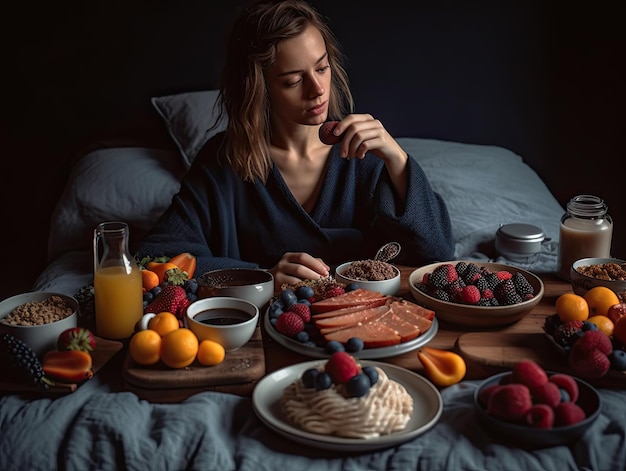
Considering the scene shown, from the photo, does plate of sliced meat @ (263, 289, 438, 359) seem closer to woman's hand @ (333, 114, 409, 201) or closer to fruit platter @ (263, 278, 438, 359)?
fruit platter @ (263, 278, 438, 359)

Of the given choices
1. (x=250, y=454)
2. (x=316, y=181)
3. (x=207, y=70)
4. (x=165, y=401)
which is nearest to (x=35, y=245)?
(x=207, y=70)

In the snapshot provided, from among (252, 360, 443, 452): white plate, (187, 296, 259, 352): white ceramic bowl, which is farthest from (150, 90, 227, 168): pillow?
(252, 360, 443, 452): white plate

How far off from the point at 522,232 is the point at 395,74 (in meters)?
1.15

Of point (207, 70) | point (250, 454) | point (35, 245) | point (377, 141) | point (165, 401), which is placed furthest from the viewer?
point (35, 245)

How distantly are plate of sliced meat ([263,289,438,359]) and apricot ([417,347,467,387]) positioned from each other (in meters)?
0.06

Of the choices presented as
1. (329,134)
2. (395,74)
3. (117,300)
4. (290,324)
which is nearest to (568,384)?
(290,324)

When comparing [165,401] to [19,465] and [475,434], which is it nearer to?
[19,465]

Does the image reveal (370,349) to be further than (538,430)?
Yes

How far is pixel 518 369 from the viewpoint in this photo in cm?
122

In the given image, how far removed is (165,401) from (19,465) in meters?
0.25

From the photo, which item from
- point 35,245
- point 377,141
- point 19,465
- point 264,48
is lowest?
point 35,245

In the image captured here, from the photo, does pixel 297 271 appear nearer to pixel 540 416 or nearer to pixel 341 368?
pixel 341 368

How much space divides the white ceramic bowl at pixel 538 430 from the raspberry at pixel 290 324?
0.38 metres

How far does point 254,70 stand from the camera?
208 centimetres
